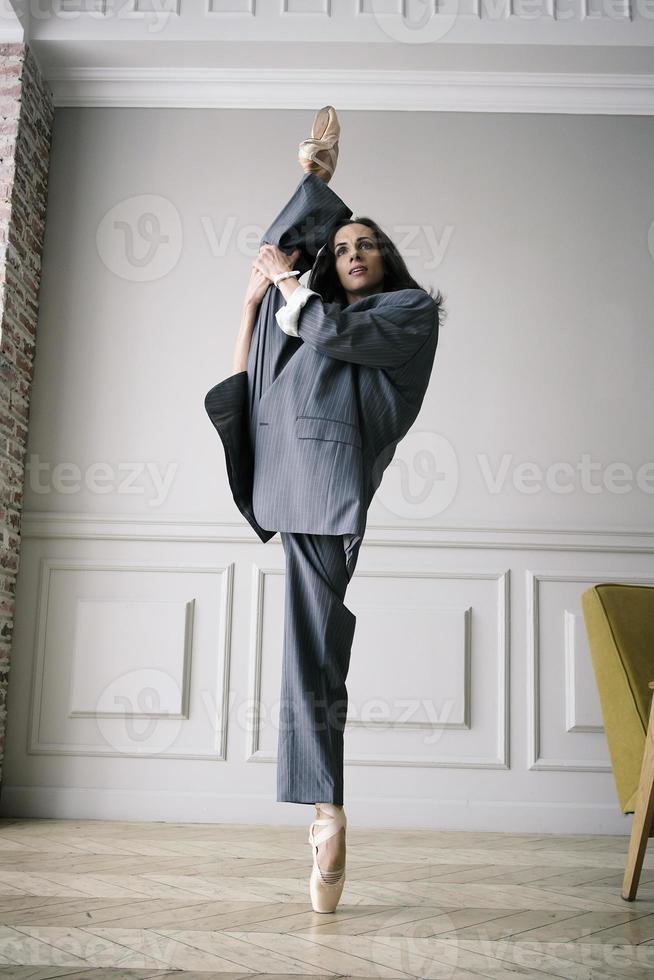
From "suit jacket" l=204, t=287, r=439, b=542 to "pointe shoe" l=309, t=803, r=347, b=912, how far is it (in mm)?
489

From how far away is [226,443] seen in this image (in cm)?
173

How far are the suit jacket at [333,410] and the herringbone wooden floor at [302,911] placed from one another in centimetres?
67

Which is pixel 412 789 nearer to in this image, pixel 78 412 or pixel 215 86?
pixel 78 412

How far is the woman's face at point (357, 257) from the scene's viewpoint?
1770 millimetres

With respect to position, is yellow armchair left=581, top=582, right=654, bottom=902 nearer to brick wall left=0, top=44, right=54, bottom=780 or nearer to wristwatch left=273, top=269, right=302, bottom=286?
wristwatch left=273, top=269, right=302, bottom=286

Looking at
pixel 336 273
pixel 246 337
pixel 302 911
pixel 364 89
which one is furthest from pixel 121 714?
pixel 364 89

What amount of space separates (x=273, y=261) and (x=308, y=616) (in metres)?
0.69

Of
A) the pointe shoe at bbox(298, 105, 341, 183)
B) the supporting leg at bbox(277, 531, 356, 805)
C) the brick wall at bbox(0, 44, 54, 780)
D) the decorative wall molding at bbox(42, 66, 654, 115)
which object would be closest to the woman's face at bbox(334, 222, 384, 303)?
the pointe shoe at bbox(298, 105, 341, 183)

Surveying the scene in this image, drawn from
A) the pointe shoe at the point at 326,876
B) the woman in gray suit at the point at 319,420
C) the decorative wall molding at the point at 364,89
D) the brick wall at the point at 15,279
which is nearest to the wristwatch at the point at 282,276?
the woman in gray suit at the point at 319,420

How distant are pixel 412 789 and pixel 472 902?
1.13 meters

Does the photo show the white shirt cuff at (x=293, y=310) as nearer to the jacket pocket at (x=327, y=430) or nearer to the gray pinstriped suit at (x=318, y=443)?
the gray pinstriped suit at (x=318, y=443)

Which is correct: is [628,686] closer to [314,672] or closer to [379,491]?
[314,672]

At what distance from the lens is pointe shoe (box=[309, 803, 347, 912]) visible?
1.54 m

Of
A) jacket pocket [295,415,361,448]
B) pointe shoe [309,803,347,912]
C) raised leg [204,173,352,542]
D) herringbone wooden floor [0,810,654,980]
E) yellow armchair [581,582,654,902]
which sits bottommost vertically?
herringbone wooden floor [0,810,654,980]
